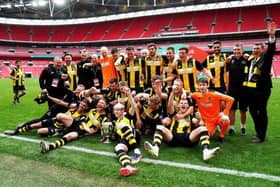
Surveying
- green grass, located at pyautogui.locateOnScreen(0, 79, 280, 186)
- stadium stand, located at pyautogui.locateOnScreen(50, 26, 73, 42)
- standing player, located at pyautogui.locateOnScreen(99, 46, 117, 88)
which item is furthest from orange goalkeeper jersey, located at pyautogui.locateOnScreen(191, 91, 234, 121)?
stadium stand, located at pyautogui.locateOnScreen(50, 26, 73, 42)

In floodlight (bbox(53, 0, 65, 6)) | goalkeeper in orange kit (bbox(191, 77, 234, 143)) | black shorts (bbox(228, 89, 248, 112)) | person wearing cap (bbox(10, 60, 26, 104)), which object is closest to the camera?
goalkeeper in orange kit (bbox(191, 77, 234, 143))

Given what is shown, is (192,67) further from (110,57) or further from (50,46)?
(50,46)

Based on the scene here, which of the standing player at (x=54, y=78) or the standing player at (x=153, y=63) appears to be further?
the standing player at (x=54, y=78)

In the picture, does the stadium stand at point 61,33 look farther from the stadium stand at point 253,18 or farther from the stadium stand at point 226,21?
the stadium stand at point 253,18

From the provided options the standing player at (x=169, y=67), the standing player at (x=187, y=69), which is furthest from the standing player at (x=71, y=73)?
the standing player at (x=187, y=69)

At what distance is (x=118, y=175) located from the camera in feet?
11.1

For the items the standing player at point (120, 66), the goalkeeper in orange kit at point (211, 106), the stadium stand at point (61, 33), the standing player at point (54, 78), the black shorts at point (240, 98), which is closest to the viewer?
the goalkeeper in orange kit at point (211, 106)

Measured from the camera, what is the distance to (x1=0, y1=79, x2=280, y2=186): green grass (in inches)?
125

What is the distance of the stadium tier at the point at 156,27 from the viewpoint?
33.8 metres

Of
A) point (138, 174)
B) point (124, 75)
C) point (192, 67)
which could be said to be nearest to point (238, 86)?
point (192, 67)

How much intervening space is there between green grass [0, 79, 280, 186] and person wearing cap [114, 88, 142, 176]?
11cm

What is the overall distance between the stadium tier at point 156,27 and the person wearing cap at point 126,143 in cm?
3254

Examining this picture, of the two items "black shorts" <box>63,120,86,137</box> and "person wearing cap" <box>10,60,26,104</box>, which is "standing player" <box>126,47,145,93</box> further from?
"person wearing cap" <box>10,60,26,104</box>

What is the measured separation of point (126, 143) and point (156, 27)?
37.2 metres
